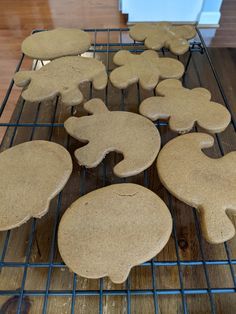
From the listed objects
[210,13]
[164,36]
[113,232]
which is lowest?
[210,13]

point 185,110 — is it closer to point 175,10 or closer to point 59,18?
point 175,10

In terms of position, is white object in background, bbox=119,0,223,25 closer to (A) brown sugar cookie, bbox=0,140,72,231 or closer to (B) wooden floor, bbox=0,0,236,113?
(B) wooden floor, bbox=0,0,236,113

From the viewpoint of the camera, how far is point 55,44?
88 centimetres

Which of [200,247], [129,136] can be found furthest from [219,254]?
[129,136]

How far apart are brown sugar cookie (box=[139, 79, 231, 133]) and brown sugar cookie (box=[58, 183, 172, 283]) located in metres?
0.23

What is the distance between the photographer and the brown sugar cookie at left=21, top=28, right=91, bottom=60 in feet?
2.78

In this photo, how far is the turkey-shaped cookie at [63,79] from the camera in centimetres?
72

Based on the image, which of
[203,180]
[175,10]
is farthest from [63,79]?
[175,10]

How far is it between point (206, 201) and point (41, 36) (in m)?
0.76

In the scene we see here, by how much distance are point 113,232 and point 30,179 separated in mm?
204

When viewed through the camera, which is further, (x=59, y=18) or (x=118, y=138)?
(x=59, y=18)

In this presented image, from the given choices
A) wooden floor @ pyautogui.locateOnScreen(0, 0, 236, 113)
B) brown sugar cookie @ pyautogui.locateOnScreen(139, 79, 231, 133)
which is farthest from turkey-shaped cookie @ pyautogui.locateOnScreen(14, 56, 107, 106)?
wooden floor @ pyautogui.locateOnScreen(0, 0, 236, 113)

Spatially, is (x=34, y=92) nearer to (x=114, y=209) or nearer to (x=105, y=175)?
(x=105, y=175)

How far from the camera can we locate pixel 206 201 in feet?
1.68
